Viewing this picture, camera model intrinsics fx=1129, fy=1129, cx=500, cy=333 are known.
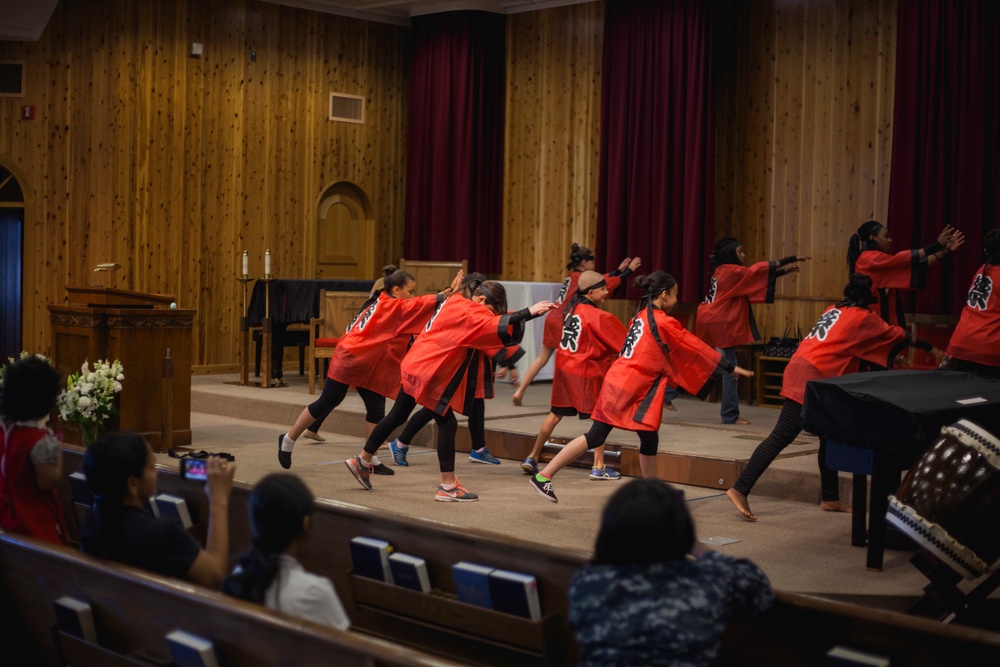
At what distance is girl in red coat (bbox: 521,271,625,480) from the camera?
6.68 m

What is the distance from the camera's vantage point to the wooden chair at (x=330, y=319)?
9867 mm

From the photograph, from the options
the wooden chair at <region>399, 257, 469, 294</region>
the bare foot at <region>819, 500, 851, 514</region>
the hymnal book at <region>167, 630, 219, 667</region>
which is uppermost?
the wooden chair at <region>399, 257, 469, 294</region>

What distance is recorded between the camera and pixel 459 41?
39.5ft

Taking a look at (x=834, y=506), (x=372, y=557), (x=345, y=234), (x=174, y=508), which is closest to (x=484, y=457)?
(x=834, y=506)

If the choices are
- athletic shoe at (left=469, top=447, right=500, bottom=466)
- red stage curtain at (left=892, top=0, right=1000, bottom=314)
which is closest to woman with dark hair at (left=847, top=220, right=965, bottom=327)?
red stage curtain at (left=892, top=0, right=1000, bottom=314)

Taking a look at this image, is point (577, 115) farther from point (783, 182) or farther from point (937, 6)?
point (937, 6)

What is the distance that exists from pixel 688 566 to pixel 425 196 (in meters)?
10.4

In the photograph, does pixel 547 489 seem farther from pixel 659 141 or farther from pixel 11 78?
pixel 11 78

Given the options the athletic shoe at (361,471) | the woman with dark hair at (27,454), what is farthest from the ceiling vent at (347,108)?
the woman with dark hair at (27,454)

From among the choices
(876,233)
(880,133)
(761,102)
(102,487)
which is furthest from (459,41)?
(102,487)

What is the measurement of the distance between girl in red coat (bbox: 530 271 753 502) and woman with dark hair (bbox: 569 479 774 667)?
140 inches

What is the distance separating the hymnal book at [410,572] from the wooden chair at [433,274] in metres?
7.54

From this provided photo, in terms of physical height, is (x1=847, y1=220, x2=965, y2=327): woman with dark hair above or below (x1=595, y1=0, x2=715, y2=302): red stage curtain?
below

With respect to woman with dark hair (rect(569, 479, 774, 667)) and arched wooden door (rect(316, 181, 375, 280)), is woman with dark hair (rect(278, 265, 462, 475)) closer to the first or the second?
woman with dark hair (rect(569, 479, 774, 667))
